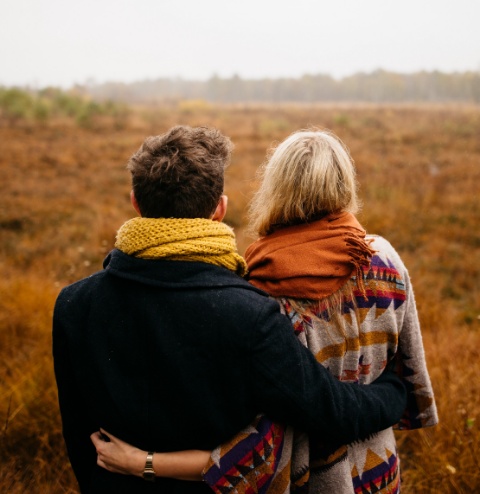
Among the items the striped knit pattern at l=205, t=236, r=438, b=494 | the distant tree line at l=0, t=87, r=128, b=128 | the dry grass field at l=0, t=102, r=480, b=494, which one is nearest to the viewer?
the striped knit pattern at l=205, t=236, r=438, b=494

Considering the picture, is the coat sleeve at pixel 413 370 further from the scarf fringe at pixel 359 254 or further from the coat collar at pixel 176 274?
the coat collar at pixel 176 274

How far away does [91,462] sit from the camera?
1463 millimetres

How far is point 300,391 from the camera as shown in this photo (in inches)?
44.0

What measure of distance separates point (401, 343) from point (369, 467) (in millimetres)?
423

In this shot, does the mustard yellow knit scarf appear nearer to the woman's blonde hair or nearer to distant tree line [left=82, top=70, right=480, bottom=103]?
the woman's blonde hair

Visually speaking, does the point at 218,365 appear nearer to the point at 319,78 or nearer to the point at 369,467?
the point at 369,467

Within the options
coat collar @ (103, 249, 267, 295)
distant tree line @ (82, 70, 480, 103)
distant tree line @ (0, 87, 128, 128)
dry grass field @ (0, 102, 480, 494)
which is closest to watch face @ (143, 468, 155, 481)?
coat collar @ (103, 249, 267, 295)

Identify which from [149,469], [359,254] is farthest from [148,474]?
[359,254]

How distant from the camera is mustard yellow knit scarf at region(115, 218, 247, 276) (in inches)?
43.8

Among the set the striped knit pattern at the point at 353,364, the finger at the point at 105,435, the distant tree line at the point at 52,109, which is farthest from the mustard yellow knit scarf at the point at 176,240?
the distant tree line at the point at 52,109

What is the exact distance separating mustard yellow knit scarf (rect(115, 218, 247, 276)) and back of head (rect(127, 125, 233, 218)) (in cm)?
4

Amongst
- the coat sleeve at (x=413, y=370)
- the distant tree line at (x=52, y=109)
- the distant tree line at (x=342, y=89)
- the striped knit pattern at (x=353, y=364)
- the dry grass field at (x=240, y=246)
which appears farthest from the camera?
the distant tree line at (x=342, y=89)

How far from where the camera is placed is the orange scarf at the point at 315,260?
4.25 ft

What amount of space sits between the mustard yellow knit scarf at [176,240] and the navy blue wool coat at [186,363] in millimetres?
24
